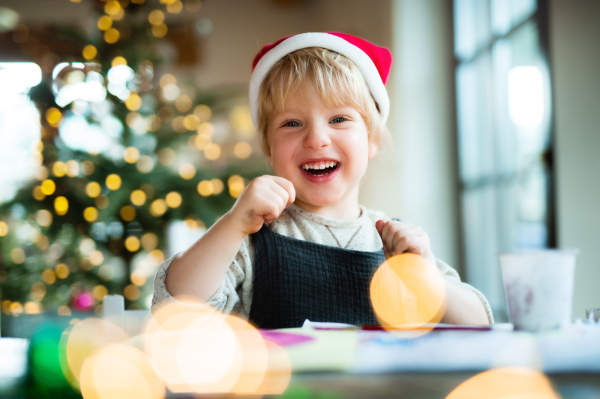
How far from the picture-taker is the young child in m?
0.76

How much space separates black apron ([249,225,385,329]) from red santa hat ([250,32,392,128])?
0.37 m

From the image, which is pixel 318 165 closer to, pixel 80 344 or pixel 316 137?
pixel 316 137

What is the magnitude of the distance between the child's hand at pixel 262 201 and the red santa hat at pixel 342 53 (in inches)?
16.2

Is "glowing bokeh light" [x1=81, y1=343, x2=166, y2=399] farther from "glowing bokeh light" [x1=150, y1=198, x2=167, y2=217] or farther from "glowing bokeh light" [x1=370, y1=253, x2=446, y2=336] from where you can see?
"glowing bokeh light" [x1=150, y1=198, x2=167, y2=217]

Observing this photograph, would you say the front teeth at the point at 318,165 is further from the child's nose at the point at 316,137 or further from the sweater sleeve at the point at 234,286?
the sweater sleeve at the point at 234,286

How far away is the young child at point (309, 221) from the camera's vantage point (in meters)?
0.76

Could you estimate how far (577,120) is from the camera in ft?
6.31

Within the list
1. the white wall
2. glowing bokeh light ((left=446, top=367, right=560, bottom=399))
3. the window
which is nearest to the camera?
glowing bokeh light ((left=446, top=367, right=560, bottom=399))

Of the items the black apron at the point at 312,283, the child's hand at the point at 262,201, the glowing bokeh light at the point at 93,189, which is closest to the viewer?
the child's hand at the point at 262,201

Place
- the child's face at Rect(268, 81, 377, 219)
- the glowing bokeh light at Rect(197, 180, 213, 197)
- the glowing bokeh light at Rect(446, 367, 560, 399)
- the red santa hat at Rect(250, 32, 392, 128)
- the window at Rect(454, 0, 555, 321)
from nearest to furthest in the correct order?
the glowing bokeh light at Rect(446, 367, 560, 399), the child's face at Rect(268, 81, 377, 219), the red santa hat at Rect(250, 32, 392, 128), the window at Rect(454, 0, 555, 321), the glowing bokeh light at Rect(197, 180, 213, 197)

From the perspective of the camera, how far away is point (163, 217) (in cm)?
254

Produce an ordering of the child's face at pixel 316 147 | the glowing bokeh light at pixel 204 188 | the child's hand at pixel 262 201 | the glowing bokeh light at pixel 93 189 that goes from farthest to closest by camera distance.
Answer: the glowing bokeh light at pixel 204 188 < the glowing bokeh light at pixel 93 189 < the child's face at pixel 316 147 < the child's hand at pixel 262 201

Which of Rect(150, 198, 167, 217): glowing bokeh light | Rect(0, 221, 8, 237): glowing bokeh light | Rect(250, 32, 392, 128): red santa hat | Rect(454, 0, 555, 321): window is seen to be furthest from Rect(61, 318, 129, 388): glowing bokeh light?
Rect(0, 221, 8, 237): glowing bokeh light

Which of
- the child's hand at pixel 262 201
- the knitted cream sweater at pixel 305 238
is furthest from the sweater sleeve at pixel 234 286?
the child's hand at pixel 262 201
